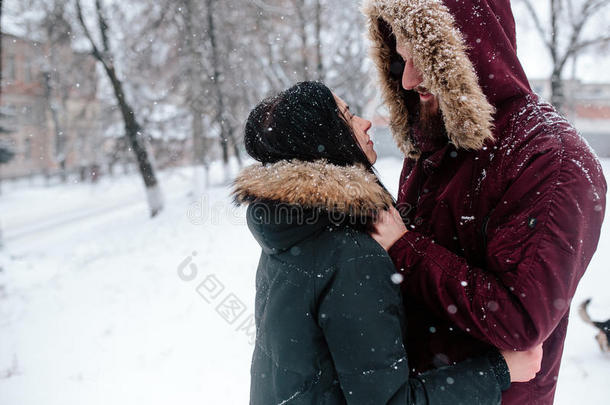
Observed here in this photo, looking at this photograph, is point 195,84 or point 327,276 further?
point 195,84

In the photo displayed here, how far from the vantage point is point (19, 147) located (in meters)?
32.4

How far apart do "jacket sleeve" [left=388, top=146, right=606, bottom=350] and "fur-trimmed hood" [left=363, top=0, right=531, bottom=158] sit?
27cm

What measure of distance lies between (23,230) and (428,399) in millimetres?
20127

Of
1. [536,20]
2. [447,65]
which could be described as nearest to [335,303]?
[447,65]

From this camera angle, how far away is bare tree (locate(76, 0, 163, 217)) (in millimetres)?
11578

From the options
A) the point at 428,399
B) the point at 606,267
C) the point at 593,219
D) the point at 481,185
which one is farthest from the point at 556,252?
the point at 606,267

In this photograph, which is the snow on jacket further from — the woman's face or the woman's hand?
the woman's face

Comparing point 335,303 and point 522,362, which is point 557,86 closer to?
point 522,362

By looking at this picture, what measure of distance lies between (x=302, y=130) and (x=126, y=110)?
41.6ft

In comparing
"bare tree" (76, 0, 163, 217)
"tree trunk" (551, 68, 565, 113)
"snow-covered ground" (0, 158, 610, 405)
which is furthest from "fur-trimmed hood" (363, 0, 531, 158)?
"tree trunk" (551, 68, 565, 113)

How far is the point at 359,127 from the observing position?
1591mm

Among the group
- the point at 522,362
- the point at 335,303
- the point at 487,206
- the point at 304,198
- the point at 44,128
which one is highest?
the point at 44,128

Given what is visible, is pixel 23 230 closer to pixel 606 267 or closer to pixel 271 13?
pixel 271 13

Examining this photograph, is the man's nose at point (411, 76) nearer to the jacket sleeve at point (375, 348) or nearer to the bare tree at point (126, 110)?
the jacket sleeve at point (375, 348)
